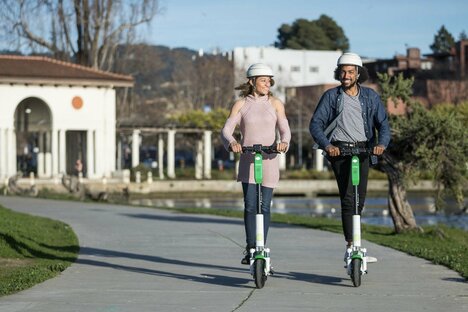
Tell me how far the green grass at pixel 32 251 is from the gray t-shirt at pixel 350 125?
3427 millimetres

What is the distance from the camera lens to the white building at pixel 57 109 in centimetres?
6262

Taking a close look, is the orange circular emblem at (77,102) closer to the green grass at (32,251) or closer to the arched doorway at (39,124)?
the arched doorway at (39,124)

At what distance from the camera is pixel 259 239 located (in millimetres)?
11594

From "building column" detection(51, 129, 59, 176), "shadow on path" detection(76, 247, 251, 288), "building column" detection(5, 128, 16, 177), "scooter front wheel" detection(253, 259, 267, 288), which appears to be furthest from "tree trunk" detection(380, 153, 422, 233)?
"building column" detection(5, 128, 16, 177)

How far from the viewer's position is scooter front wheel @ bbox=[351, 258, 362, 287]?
451 inches

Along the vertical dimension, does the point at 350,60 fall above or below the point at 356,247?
above

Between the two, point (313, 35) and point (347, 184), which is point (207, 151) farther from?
point (313, 35)

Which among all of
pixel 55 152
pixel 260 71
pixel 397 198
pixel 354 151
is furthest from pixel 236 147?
pixel 55 152

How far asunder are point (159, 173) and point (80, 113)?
11700mm

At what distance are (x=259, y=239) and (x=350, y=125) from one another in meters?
1.50

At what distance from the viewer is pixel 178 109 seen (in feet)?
416

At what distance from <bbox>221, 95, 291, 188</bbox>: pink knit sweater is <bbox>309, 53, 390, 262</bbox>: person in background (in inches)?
17.8

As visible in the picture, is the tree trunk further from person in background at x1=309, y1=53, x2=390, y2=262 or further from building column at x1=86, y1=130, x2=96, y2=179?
building column at x1=86, y1=130, x2=96, y2=179

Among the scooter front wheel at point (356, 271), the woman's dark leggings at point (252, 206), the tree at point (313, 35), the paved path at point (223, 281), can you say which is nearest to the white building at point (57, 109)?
the paved path at point (223, 281)
